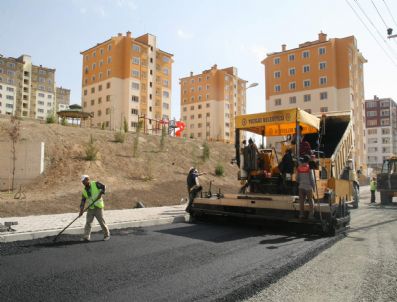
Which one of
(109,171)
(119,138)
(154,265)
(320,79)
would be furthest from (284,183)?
(320,79)

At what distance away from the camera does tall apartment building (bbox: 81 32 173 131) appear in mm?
53000

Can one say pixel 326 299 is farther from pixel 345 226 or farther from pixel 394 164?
pixel 394 164

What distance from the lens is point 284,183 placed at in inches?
331

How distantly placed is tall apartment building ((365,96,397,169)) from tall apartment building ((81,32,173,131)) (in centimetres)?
6641

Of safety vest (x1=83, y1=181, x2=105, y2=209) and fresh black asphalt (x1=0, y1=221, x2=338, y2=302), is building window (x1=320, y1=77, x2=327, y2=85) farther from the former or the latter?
safety vest (x1=83, y1=181, x2=105, y2=209)

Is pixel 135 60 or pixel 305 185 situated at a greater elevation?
pixel 135 60

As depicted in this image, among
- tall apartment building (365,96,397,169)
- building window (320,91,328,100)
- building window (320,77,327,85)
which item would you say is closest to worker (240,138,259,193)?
building window (320,91,328,100)

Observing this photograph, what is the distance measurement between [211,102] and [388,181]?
5909 centimetres

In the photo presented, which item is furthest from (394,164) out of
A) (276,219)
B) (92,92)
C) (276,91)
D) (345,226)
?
(92,92)

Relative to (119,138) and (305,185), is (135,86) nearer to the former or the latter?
(119,138)

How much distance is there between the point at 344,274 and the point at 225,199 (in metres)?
4.27

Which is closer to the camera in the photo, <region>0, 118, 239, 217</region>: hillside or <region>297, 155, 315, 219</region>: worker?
<region>297, 155, 315, 219</region>: worker

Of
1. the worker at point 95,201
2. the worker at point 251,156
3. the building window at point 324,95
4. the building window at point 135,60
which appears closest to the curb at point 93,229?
the worker at point 95,201

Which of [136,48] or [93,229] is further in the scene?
[136,48]
